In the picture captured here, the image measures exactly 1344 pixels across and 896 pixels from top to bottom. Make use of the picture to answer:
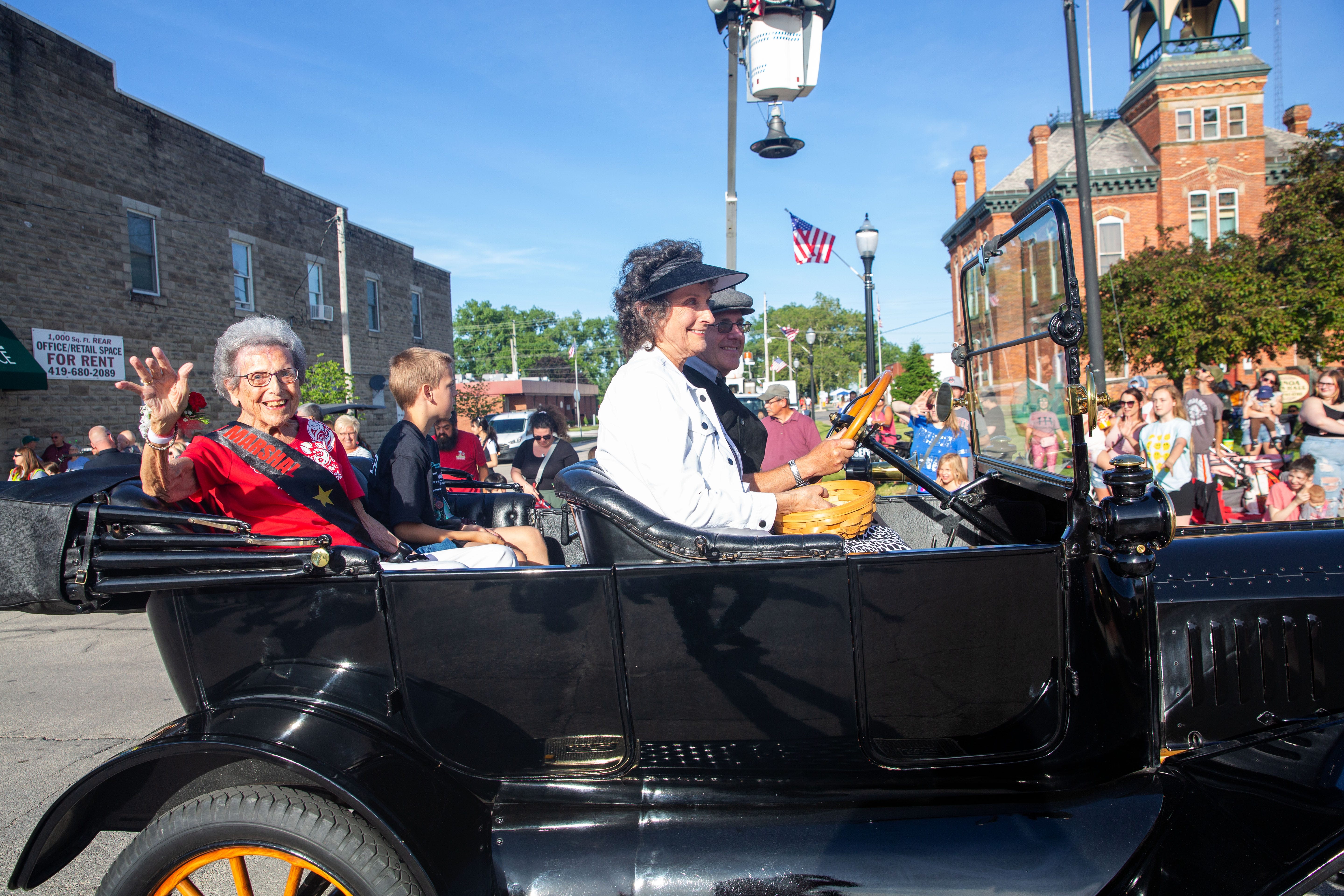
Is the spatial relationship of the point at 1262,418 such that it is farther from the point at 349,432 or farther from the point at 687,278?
the point at 349,432

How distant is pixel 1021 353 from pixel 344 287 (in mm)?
16702

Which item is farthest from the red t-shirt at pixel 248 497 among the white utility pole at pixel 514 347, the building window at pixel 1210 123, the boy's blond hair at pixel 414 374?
the white utility pole at pixel 514 347

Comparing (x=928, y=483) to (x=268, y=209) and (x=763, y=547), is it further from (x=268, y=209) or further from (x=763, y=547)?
(x=268, y=209)

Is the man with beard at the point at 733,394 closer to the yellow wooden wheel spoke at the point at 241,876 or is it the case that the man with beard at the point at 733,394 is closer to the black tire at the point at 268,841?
the black tire at the point at 268,841

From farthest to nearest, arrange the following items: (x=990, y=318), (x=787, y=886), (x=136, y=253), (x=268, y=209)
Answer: (x=268, y=209), (x=136, y=253), (x=990, y=318), (x=787, y=886)

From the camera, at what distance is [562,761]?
5.57 feet

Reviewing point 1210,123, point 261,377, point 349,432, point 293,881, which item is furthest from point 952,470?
point 1210,123

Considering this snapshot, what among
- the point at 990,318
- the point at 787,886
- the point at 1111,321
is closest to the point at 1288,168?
the point at 1111,321

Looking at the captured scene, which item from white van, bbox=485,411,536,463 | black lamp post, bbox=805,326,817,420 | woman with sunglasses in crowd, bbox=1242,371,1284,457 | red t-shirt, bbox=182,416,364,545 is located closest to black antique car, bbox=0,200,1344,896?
red t-shirt, bbox=182,416,364,545

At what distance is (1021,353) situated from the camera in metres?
2.17

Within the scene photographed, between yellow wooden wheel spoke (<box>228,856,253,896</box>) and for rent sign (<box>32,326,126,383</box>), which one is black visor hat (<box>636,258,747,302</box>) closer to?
yellow wooden wheel spoke (<box>228,856,253,896</box>)

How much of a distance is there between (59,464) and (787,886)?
448 inches

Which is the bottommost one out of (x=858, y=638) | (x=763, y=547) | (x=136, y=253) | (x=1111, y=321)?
(x=858, y=638)

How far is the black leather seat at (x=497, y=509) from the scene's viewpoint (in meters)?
3.54
